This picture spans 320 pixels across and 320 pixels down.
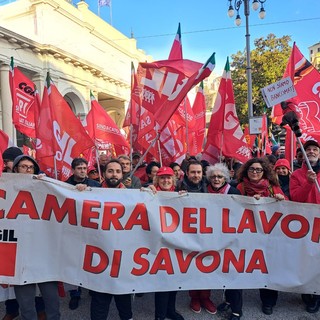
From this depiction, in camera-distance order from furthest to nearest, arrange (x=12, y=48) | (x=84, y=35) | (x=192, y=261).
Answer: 1. (x=84, y=35)
2. (x=12, y=48)
3. (x=192, y=261)

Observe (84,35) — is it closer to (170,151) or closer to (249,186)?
(170,151)

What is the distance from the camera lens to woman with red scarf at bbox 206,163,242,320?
3.38 m

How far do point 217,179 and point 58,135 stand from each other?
2649 mm

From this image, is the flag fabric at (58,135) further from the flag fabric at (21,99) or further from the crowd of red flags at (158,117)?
the flag fabric at (21,99)

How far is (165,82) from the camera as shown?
501cm

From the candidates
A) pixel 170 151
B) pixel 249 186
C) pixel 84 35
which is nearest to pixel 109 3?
pixel 84 35

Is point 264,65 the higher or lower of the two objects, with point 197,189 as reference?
higher

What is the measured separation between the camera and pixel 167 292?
3.29m

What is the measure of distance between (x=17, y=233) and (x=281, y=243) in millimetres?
2593

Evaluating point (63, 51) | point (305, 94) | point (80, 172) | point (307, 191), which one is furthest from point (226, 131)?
point (63, 51)

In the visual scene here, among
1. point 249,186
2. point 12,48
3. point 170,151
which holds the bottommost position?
point 249,186

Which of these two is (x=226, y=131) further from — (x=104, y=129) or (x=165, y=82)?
(x=104, y=129)

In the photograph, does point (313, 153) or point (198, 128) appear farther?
point (198, 128)

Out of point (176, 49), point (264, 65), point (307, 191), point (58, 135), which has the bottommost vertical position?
point (307, 191)
